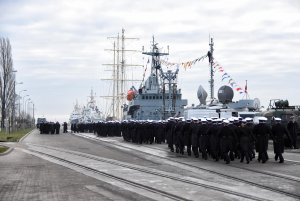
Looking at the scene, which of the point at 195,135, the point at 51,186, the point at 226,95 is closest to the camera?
the point at 51,186

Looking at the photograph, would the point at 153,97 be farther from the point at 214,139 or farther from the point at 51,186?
the point at 51,186

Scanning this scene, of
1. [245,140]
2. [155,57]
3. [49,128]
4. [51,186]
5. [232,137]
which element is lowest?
[51,186]

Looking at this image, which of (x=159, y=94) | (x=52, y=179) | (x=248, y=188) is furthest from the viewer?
(x=159, y=94)

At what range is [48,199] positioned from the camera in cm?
1034

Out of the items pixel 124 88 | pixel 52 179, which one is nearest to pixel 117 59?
pixel 124 88

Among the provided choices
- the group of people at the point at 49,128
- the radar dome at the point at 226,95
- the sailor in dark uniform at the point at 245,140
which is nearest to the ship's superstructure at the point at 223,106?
the radar dome at the point at 226,95

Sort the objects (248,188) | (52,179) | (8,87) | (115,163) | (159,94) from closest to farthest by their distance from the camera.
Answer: (248,188)
(52,179)
(115,163)
(8,87)
(159,94)

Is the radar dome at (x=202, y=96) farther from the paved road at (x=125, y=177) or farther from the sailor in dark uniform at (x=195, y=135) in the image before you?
the paved road at (x=125, y=177)

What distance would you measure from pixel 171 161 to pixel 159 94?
42.1 metres

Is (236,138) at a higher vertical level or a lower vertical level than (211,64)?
lower

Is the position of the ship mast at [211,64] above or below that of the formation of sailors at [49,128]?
above

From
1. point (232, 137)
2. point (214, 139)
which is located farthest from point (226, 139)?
point (214, 139)

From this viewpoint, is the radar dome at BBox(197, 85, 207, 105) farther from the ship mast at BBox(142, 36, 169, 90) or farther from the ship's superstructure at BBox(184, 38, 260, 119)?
the ship mast at BBox(142, 36, 169, 90)

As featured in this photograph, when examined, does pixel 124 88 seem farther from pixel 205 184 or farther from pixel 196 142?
pixel 205 184
